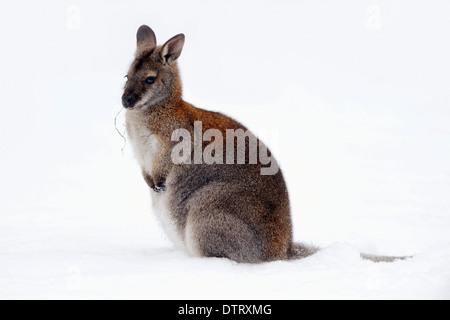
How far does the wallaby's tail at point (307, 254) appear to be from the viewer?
7125mm

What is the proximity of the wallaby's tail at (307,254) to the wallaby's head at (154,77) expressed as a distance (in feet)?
7.21

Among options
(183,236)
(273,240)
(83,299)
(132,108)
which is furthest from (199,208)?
(83,299)

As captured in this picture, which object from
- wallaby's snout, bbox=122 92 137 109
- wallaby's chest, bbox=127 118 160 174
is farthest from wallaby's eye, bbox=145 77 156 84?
wallaby's chest, bbox=127 118 160 174

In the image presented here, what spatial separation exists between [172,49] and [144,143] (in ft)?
3.62

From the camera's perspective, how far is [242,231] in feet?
22.7

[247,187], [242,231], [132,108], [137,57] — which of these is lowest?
[242,231]

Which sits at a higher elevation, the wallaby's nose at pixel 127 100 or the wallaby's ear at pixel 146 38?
the wallaby's ear at pixel 146 38

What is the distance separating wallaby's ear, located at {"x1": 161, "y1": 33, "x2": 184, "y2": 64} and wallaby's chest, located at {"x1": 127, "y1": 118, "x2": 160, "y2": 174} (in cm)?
80

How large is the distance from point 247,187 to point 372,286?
5.84 feet

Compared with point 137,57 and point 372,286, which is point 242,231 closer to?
point 372,286

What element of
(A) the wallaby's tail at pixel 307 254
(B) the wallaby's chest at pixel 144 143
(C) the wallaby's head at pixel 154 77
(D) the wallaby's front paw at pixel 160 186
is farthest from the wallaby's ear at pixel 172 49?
(A) the wallaby's tail at pixel 307 254

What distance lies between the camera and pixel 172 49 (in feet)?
24.3

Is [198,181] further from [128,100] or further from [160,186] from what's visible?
[128,100]

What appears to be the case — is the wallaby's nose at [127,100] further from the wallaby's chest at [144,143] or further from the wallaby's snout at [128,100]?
the wallaby's chest at [144,143]
